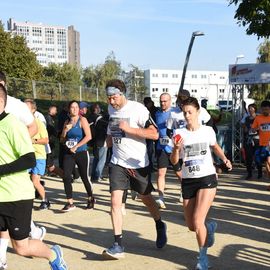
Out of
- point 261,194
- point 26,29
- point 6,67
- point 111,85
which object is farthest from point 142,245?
point 26,29

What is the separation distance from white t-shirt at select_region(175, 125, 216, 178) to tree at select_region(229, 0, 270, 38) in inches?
323

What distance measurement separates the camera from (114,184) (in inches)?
231

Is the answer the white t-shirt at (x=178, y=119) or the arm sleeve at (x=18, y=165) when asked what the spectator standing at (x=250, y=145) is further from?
the arm sleeve at (x=18, y=165)

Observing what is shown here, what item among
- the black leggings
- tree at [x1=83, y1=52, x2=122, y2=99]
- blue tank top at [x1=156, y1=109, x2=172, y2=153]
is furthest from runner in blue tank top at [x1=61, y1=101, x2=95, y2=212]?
tree at [x1=83, y1=52, x2=122, y2=99]

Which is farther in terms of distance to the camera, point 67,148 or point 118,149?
point 67,148

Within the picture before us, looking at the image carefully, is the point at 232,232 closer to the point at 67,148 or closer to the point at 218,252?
the point at 218,252

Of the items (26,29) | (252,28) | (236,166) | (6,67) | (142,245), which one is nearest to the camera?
(142,245)

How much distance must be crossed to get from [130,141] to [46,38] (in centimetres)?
17816

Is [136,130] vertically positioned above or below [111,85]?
below

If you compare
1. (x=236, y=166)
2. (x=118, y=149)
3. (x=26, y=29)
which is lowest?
(x=236, y=166)

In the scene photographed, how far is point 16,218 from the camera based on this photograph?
14.1ft

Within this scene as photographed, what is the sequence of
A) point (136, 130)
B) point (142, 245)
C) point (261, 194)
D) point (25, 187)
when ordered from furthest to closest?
point (261, 194)
point (142, 245)
point (136, 130)
point (25, 187)

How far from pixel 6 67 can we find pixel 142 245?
34.6 meters

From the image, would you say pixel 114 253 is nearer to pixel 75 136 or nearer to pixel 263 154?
pixel 75 136
